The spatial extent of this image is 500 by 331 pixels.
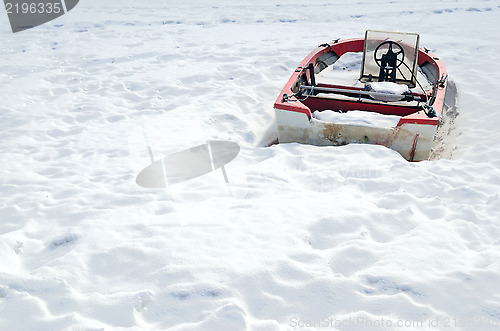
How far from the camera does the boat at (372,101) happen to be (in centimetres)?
482

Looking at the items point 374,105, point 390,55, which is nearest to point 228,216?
point 374,105

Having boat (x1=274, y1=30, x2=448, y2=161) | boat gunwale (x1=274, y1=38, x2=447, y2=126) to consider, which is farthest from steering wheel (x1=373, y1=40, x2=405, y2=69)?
boat gunwale (x1=274, y1=38, x2=447, y2=126)

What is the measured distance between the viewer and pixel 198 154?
17.0 ft

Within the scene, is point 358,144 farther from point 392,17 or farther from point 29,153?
point 392,17

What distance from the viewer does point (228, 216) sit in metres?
3.70

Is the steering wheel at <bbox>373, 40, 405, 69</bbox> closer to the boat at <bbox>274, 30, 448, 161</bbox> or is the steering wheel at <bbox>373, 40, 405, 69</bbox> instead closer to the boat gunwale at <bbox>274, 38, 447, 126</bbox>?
the boat at <bbox>274, 30, 448, 161</bbox>

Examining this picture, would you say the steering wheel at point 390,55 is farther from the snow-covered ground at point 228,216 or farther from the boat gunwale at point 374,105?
the snow-covered ground at point 228,216

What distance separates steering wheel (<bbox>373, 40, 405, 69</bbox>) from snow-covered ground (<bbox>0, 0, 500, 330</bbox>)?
1349 millimetres

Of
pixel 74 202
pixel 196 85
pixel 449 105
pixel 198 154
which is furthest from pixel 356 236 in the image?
pixel 196 85

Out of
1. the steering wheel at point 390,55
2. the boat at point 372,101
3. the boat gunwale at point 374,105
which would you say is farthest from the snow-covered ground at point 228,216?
the steering wheel at point 390,55

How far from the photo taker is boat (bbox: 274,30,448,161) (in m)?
4.82

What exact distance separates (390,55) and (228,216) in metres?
4.56

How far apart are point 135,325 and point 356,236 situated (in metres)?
1.96

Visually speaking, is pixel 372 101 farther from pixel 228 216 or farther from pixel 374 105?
pixel 228 216
